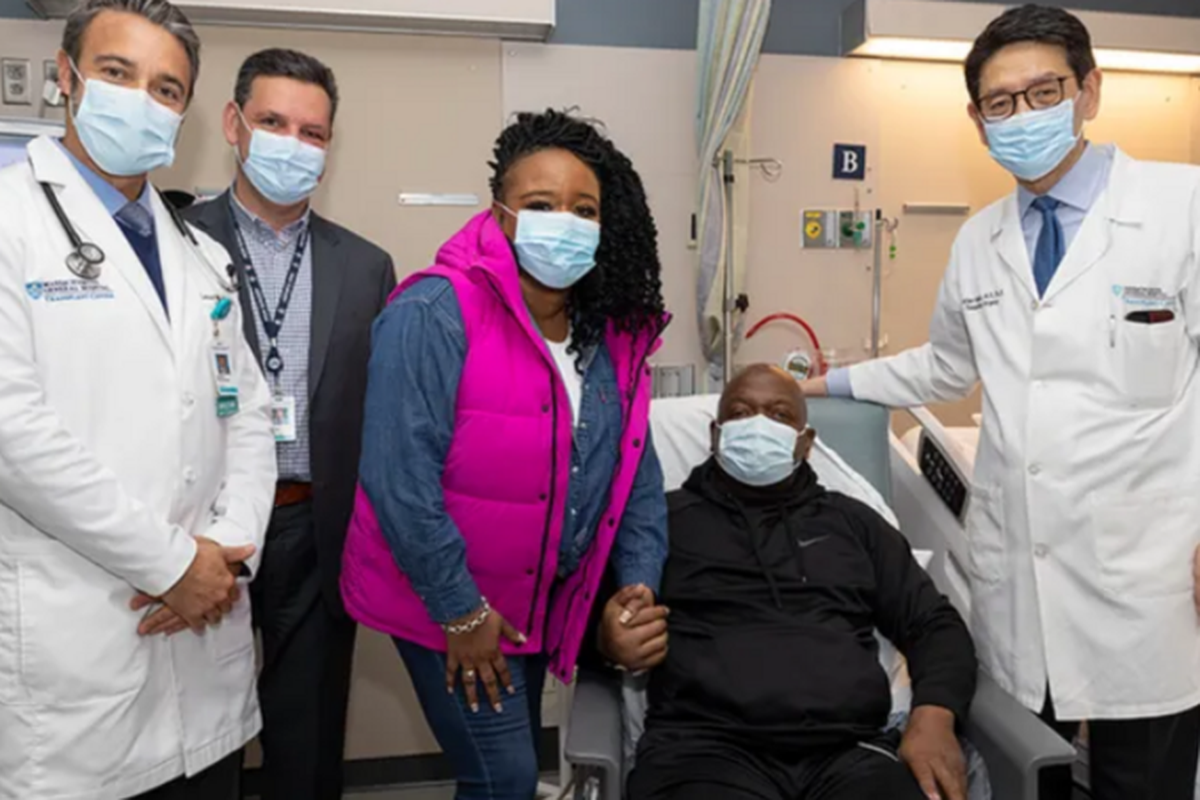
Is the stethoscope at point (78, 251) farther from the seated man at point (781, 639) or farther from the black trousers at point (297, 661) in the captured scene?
the seated man at point (781, 639)

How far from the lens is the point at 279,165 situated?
1794 mm

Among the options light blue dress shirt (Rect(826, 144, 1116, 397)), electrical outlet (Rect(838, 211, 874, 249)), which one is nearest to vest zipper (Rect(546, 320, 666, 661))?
light blue dress shirt (Rect(826, 144, 1116, 397))

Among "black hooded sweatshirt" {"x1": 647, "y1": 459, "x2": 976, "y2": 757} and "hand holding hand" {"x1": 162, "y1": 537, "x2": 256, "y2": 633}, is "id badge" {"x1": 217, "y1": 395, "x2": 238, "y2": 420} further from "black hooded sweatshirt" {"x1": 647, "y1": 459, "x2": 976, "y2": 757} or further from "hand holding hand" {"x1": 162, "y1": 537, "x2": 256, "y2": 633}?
"black hooded sweatshirt" {"x1": 647, "y1": 459, "x2": 976, "y2": 757}

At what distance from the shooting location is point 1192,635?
1.59 metres

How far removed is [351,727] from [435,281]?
1.91 m

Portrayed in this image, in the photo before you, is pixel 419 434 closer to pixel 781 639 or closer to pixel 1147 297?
pixel 781 639

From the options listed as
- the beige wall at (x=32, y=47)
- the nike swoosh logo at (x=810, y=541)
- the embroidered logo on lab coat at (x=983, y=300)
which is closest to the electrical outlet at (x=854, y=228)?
the embroidered logo on lab coat at (x=983, y=300)

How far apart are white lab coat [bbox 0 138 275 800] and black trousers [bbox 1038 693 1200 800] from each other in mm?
1510

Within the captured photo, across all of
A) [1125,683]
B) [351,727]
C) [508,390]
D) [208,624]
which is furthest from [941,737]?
[351,727]

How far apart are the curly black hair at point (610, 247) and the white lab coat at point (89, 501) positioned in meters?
0.63

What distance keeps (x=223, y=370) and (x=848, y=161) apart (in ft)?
7.85

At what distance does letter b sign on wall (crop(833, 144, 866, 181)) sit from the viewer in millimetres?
3162

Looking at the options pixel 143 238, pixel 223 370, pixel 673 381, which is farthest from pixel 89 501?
pixel 673 381

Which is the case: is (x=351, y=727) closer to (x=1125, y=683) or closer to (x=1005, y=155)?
Answer: (x=1125, y=683)
